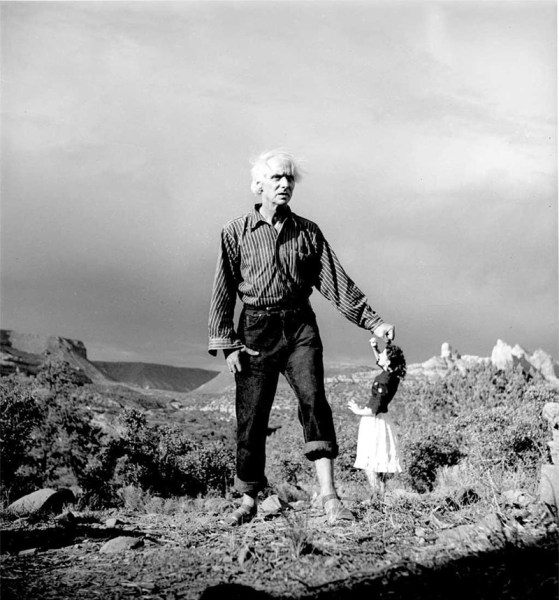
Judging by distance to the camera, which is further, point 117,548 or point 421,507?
point 421,507

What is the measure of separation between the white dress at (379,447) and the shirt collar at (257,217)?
14.4ft

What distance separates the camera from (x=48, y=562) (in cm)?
355

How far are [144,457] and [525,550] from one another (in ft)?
38.7

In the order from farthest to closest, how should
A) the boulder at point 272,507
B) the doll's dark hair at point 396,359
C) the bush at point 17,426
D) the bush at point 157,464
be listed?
the bush at point 157,464 < the bush at point 17,426 < the doll's dark hair at point 396,359 < the boulder at point 272,507

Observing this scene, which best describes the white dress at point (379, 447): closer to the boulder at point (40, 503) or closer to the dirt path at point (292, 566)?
the boulder at point (40, 503)

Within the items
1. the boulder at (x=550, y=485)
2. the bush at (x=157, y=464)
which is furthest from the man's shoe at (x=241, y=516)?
the bush at (x=157, y=464)

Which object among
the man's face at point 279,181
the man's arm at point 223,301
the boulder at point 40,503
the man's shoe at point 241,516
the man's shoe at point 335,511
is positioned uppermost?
the man's face at point 279,181

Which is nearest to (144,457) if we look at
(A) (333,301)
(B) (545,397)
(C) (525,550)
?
(B) (545,397)

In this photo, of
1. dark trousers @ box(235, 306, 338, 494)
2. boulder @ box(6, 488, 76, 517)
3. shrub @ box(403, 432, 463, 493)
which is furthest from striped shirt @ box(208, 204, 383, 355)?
shrub @ box(403, 432, 463, 493)

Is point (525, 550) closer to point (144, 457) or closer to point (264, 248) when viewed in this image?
point (264, 248)

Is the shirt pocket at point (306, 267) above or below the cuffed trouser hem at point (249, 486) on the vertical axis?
above

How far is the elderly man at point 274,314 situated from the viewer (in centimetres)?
422

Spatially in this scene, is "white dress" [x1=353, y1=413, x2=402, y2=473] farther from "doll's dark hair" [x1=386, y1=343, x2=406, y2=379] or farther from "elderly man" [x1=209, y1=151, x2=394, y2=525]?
"elderly man" [x1=209, y1=151, x2=394, y2=525]

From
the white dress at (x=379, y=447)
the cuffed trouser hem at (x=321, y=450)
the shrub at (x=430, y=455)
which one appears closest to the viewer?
the cuffed trouser hem at (x=321, y=450)
